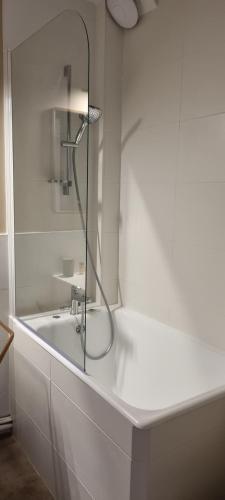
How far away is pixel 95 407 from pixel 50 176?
1.09 m

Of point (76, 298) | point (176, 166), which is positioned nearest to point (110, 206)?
point (176, 166)

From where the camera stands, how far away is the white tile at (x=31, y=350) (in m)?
1.67

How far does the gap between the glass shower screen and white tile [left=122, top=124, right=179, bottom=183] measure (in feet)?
1.63

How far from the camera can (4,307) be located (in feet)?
6.83

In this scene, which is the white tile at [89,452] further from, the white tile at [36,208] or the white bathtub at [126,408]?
the white tile at [36,208]

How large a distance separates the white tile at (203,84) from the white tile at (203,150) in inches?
1.8

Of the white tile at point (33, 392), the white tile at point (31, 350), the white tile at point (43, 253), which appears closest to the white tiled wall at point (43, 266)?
the white tile at point (43, 253)

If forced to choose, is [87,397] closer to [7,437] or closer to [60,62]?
[7,437]

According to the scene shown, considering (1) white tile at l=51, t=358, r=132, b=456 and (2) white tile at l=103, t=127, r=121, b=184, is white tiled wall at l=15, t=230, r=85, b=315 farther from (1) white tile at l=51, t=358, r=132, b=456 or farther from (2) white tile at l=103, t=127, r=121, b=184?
(2) white tile at l=103, t=127, r=121, b=184

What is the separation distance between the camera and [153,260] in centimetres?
203

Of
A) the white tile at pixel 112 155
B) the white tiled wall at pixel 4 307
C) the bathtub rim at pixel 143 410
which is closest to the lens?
the bathtub rim at pixel 143 410

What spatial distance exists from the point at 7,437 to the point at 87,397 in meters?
1.04

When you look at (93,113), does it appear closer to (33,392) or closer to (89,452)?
(33,392)

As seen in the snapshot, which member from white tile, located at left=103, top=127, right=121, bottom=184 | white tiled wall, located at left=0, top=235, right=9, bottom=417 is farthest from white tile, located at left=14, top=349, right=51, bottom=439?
white tile, located at left=103, top=127, right=121, bottom=184
